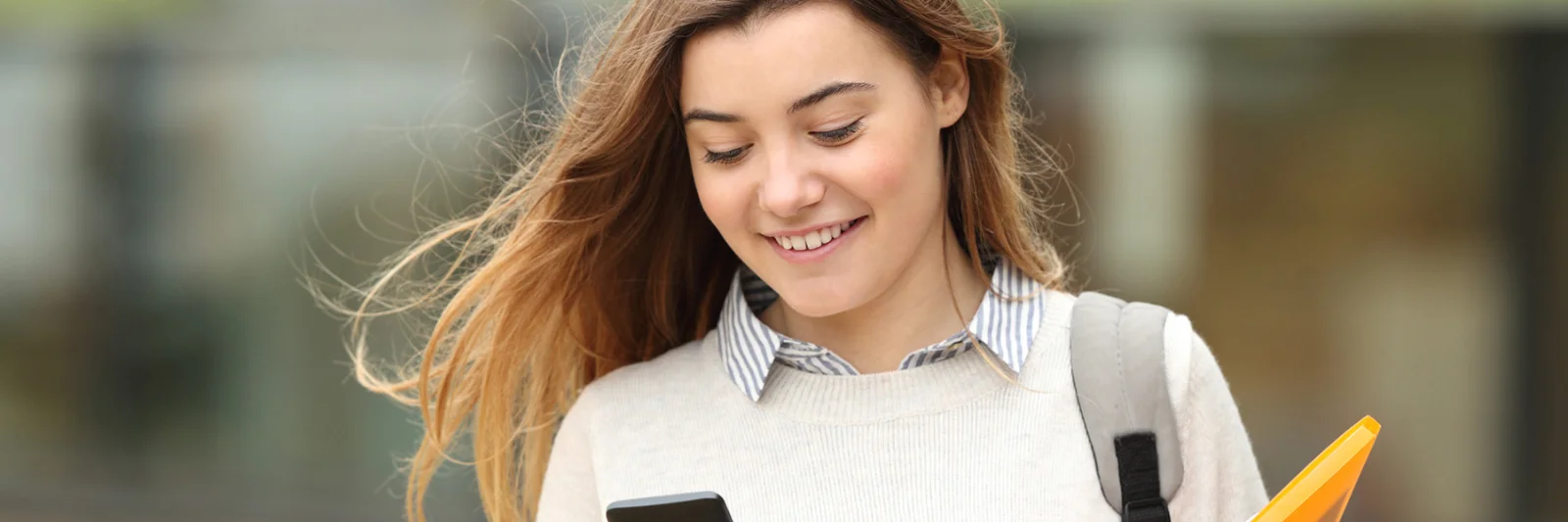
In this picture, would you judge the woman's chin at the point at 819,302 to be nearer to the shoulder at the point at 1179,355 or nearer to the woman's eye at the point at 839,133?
the woman's eye at the point at 839,133

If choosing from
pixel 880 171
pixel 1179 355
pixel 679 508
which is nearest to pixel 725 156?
pixel 880 171

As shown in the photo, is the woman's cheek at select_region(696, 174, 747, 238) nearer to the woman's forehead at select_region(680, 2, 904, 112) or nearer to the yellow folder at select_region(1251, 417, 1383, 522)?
the woman's forehead at select_region(680, 2, 904, 112)

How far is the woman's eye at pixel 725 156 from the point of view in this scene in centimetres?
175

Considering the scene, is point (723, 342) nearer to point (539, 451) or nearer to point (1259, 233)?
point (539, 451)

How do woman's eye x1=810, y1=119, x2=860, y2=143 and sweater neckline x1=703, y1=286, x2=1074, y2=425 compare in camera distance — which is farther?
sweater neckline x1=703, y1=286, x2=1074, y2=425

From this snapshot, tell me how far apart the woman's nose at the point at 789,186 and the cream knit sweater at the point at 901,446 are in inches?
10.7

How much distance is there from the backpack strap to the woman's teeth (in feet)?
1.02

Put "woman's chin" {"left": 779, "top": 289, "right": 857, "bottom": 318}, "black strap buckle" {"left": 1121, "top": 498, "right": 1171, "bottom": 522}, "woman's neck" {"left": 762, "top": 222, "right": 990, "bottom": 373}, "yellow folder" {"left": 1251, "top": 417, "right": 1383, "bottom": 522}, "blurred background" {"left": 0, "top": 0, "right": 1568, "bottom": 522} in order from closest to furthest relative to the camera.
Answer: "yellow folder" {"left": 1251, "top": 417, "right": 1383, "bottom": 522} < "black strap buckle" {"left": 1121, "top": 498, "right": 1171, "bottom": 522} < "woman's chin" {"left": 779, "top": 289, "right": 857, "bottom": 318} < "woman's neck" {"left": 762, "top": 222, "right": 990, "bottom": 373} < "blurred background" {"left": 0, "top": 0, "right": 1568, "bottom": 522}

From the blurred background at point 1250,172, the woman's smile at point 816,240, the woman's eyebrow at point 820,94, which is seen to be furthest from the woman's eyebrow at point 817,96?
the blurred background at point 1250,172

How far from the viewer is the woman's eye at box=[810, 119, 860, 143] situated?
1.70 m

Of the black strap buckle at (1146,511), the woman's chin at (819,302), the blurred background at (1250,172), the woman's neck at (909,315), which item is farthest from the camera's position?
the blurred background at (1250,172)

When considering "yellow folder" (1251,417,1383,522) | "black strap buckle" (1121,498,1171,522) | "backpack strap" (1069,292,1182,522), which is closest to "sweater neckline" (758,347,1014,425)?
"backpack strap" (1069,292,1182,522)

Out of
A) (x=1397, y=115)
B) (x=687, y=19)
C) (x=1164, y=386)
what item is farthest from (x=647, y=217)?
(x=1397, y=115)

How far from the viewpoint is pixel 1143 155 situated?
17.1ft
